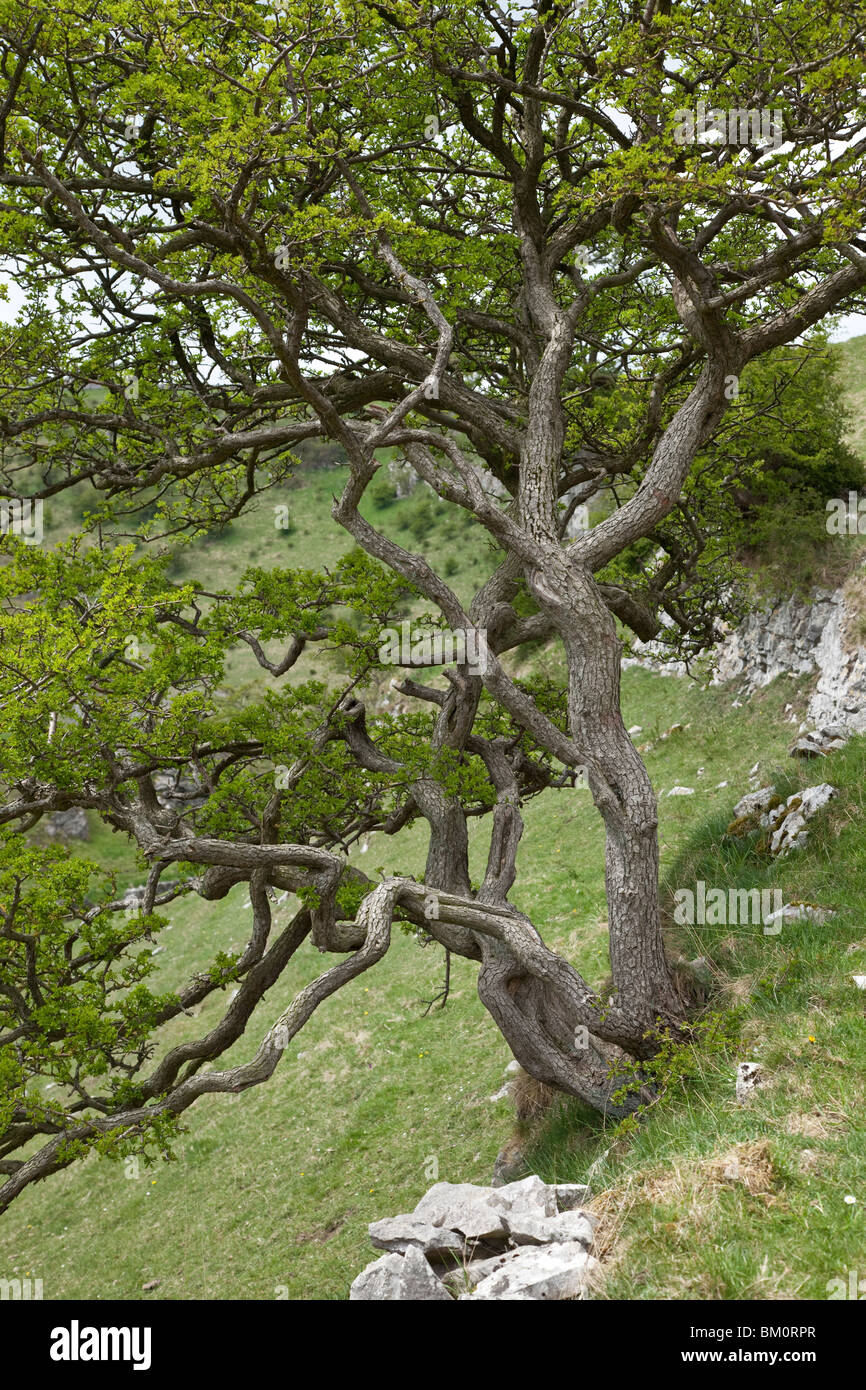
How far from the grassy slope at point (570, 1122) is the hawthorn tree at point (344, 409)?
1.53 meters

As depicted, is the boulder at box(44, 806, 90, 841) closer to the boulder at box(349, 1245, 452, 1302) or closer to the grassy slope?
the grassy slope

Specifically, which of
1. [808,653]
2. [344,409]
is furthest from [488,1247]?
[808,653]

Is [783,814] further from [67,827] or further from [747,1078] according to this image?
[67,827]

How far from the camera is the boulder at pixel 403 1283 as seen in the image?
18.1 feet

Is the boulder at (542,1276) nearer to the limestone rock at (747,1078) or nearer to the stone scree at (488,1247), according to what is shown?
the stone scree at (488,1247)

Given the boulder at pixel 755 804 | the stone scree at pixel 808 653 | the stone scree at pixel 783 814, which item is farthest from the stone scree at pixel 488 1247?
the stone scree at pixel 808 653

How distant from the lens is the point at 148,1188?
54.3 ft

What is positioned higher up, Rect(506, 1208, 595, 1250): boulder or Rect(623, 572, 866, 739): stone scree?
Rect(623, 572, 866, 739): stone scree

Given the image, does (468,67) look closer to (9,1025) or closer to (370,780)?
(370,780)

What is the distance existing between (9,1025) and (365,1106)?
347 inches

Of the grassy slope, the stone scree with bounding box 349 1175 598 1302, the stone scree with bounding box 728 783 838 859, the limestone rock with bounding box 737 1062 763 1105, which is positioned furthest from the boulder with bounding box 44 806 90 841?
the limestone rock with bounding box 737 1062 763 1105

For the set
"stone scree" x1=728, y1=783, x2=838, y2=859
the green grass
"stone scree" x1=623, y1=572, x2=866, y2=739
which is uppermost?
"stone scree" x1=623, y1=572, x2=866, y2=739

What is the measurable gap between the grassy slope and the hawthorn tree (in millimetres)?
1528

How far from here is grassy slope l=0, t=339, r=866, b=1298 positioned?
5.40 m
